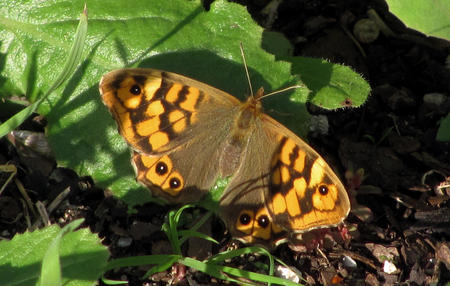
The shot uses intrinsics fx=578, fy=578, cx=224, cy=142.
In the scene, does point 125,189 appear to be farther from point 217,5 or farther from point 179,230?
point 217,5

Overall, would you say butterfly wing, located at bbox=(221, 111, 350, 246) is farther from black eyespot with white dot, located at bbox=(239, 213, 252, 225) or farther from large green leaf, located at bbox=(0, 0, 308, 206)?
large green leaf, located at bbox=(0, 0, 308, 206)

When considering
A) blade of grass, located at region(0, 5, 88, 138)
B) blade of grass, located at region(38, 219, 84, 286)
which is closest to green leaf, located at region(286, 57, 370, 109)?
blade of grass, located at region(0, 5, 88, 138)

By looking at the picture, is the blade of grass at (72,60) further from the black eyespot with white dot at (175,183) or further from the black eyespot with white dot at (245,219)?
the black eyespot with white dot at (245,219)

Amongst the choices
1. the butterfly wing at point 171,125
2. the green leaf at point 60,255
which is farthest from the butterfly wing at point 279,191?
the green leaf at point 60,255

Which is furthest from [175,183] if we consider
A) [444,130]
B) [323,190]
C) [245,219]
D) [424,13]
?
[444,130]

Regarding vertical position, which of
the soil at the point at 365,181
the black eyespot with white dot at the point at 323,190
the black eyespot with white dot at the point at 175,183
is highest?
the black eyespot with white dot at the point at 175,183

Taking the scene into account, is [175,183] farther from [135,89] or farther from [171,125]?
[135,89]

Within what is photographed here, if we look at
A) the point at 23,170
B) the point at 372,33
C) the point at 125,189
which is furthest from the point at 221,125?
the point at 372,33
